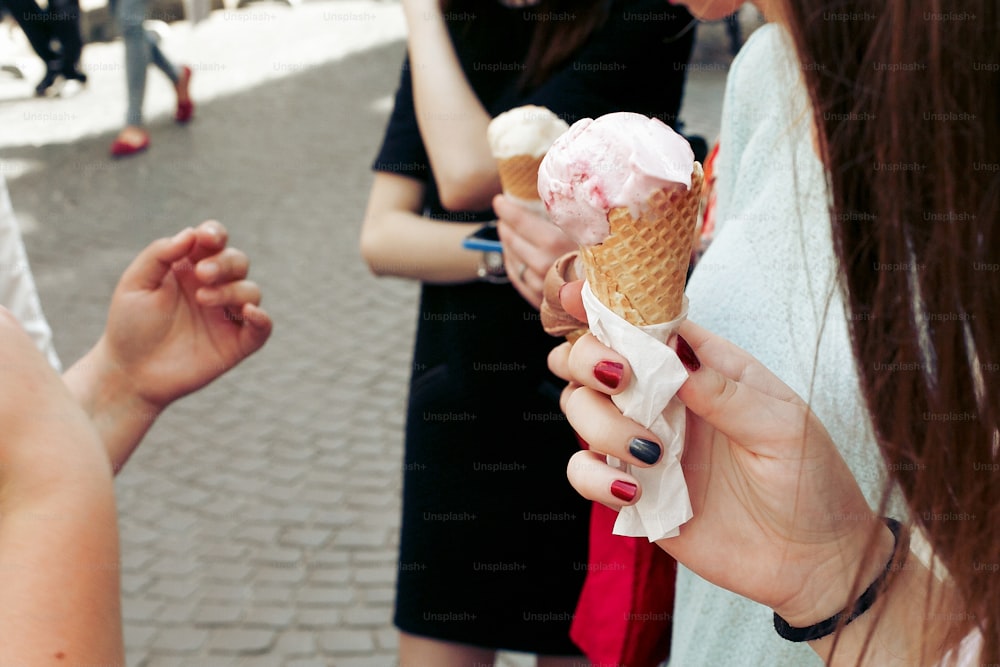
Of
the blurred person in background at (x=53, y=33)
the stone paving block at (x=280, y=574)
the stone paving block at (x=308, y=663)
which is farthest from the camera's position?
the blurred person in background at (x=53, y=33)

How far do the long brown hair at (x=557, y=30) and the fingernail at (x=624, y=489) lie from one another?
48.3 inches

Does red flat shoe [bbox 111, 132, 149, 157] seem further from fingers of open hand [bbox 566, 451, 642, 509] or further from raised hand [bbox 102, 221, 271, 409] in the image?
fingers of open hand [bbox 566, 451, 642, 509]

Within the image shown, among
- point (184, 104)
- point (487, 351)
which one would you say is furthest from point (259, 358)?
point (184, 104)

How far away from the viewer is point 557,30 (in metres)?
1.98

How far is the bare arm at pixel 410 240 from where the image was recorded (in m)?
2.01

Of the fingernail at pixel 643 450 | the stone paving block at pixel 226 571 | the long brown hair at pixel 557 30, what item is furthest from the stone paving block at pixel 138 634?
the fingernail at pixel 643 450

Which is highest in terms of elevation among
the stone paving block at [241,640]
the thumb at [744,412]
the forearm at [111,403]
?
the thumb at [744,412]

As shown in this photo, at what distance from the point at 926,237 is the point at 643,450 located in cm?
35

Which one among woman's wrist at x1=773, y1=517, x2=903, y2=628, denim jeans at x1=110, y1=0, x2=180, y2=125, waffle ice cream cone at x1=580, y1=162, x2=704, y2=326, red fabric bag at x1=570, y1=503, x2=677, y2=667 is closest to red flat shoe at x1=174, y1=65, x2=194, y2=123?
denim jeans at x1=110, y1=0, x2=180, y2=125

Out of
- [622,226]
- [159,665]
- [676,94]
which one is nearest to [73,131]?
[159,665]

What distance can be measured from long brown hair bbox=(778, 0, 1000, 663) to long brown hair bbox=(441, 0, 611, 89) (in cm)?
110

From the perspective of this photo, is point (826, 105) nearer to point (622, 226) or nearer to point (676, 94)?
point (622, 226)

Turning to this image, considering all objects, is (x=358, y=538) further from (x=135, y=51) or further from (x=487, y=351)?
(x=135, y=51)

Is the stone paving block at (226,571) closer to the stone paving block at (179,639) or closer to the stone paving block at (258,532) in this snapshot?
the stone paving block at (258,532)
